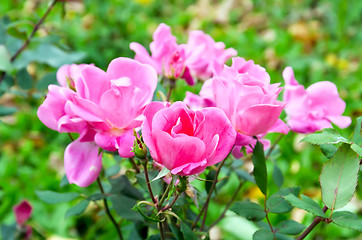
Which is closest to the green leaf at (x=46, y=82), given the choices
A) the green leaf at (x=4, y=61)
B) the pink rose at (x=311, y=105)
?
the green leaf at (x=4, y=61)

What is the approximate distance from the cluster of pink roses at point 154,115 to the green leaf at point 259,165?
0.01 metres

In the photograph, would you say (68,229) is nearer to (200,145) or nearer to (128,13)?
(200,145)

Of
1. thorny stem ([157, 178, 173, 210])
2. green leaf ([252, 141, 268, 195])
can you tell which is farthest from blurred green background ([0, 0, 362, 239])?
thorny stem ([157, 178, 173, 210])

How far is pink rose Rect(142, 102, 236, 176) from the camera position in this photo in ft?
1.54

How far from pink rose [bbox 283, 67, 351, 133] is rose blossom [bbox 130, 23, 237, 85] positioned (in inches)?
4.4

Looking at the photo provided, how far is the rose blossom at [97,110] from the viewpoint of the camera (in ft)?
1.75

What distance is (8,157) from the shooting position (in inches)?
66.7

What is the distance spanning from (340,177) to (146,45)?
105cm

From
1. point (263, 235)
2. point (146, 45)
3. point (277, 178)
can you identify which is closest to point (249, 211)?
point (263, 235)

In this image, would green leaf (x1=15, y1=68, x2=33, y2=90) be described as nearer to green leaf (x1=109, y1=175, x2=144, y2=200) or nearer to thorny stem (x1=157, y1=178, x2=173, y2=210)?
green leaf (x1=109, y1=175, x2=144, y2=200)

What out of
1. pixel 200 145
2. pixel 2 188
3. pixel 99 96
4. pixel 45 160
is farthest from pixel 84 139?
pixel 45 160

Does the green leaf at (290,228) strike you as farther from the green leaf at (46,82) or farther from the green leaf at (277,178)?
the green leaf at (46,82)

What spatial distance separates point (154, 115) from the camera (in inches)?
19.3

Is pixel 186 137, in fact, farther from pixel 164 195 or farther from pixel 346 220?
pixel 346 220
